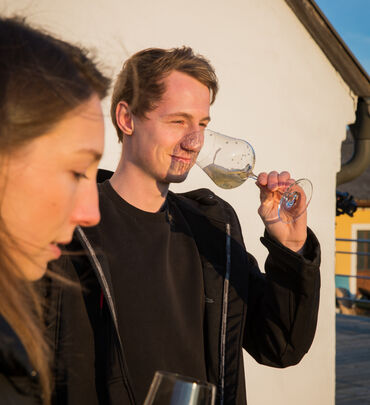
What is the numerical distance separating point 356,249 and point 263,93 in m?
17.5

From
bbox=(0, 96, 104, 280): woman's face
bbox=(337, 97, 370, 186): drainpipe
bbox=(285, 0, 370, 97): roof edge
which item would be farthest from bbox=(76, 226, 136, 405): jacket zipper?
bbox=(337, 97, 370, 186): drainpipe

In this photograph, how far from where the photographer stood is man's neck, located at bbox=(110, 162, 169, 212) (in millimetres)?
2248

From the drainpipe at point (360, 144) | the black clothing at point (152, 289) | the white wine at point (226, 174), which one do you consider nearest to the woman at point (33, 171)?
the black clothing at point (152, 289)

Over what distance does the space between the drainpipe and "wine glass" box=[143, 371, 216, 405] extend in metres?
5.08

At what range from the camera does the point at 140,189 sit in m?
2.27

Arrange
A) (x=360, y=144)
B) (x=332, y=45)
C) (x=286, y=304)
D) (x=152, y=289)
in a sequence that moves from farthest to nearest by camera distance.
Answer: (x=360, y=144) < (x=332, y=45) < (x=286, y=304) < (x=152, y=289)

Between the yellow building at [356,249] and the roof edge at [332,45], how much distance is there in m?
15.1

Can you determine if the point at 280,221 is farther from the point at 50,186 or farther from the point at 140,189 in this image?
the point at 50,186

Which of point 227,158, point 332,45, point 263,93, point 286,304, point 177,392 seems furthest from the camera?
point 332,45

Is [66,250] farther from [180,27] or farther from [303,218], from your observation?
[180,27]

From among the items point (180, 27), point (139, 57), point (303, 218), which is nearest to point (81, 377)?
point (303, 218)

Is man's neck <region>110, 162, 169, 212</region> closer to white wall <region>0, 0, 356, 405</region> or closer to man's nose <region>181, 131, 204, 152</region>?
man's nose <region>181, 131, 204, 152</region>

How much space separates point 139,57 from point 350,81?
3.35 meters

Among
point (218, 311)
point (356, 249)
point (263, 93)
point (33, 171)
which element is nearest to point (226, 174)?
point (218, 311)
